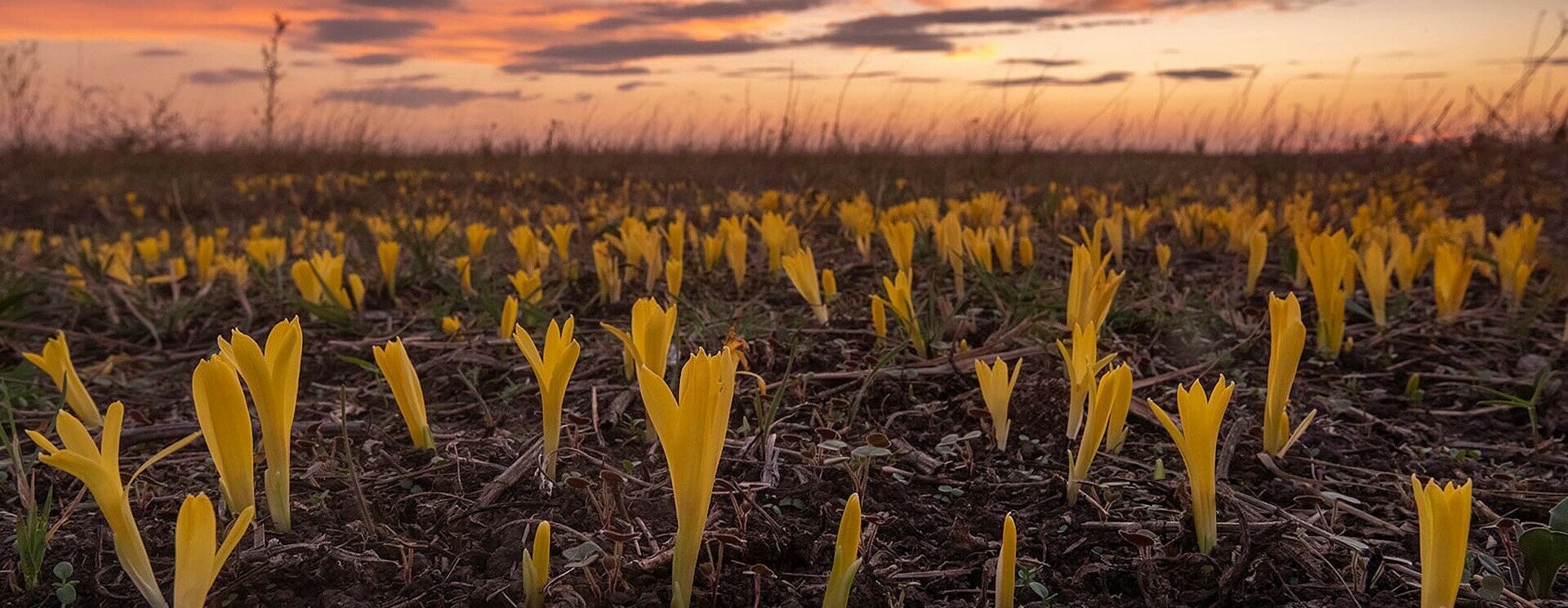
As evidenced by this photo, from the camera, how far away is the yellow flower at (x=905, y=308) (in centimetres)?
221

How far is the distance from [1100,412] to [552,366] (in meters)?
0.82

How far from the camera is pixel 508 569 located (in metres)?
1.37

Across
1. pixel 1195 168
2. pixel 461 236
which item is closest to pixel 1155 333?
pixel 461 236

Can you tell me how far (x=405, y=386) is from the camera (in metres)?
1.62

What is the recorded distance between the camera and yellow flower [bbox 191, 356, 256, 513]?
3.85 ft

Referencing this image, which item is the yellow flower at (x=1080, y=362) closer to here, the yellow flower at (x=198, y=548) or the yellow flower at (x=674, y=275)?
the yellow flower at (x=198, y=548)

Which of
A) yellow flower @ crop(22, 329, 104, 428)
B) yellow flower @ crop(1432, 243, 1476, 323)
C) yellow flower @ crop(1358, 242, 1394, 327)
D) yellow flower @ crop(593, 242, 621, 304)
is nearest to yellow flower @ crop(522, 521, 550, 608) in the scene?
yellow flower @ crop(22, 329, 104, 428)

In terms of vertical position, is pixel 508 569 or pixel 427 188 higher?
pixel 508 569

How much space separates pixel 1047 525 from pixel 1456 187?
7965 mm

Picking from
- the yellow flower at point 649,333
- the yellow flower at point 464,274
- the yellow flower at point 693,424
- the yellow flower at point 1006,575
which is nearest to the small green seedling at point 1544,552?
the yellow flower at point 1006,575

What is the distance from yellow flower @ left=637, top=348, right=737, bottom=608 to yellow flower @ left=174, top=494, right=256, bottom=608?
44cm

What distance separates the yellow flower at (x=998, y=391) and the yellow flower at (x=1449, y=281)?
166cm

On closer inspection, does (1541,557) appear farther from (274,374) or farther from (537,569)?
(274,374)

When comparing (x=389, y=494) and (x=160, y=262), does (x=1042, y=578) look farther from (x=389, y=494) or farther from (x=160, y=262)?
(x=160, y=262)
